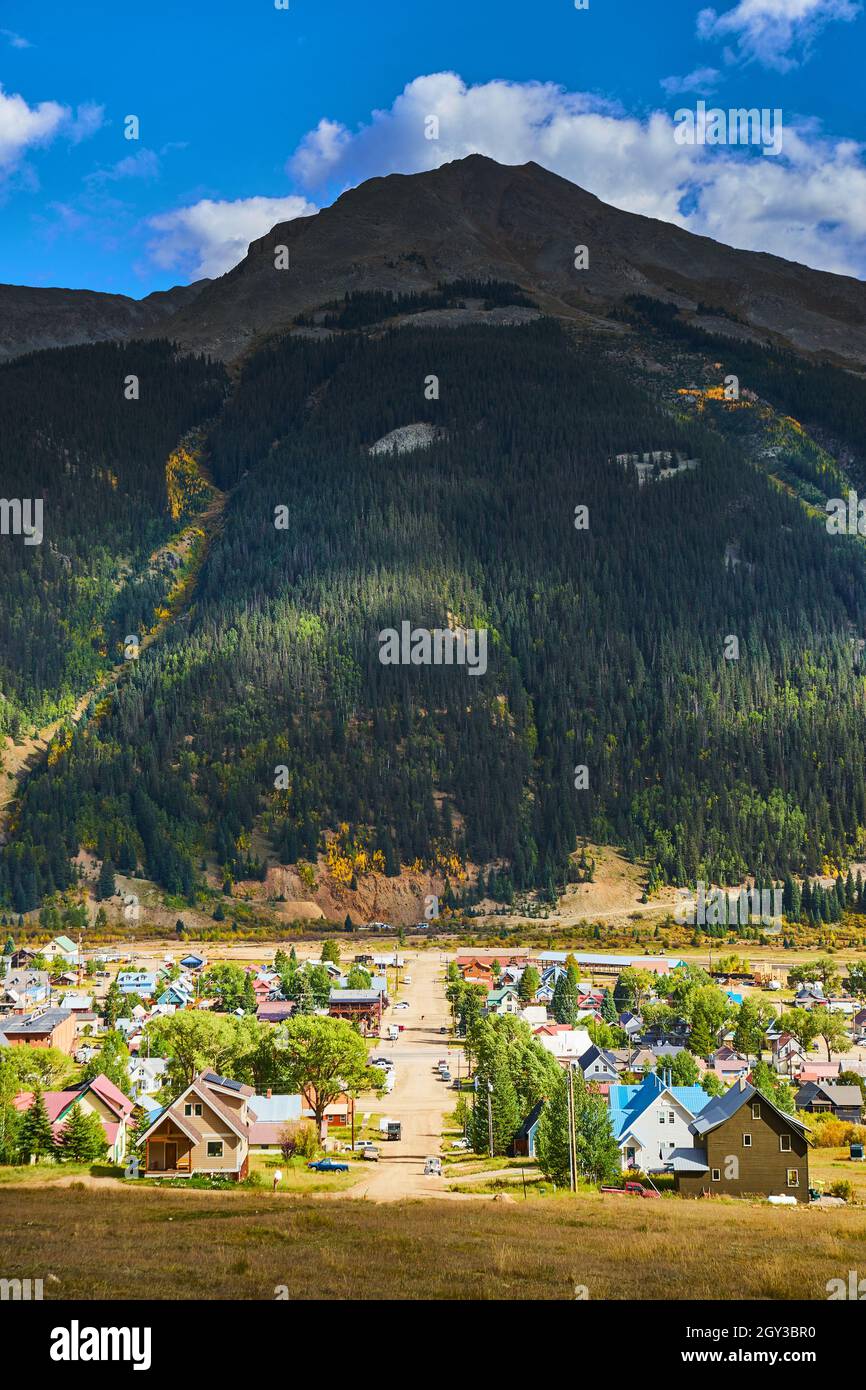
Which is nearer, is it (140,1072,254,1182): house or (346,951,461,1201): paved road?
(346,951,461,1201): paved road

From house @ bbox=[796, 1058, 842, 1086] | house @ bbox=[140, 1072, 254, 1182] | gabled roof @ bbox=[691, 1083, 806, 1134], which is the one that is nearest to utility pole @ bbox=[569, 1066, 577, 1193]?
gabled roof @ bbox=[691, 1083, 806, 1134]

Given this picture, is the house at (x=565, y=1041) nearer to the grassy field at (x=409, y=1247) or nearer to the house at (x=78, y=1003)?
the house at (x=78, y=1003)

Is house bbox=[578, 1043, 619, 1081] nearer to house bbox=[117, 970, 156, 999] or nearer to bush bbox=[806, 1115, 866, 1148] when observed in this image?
bush bbox=[806, 1115, 866, 1148]

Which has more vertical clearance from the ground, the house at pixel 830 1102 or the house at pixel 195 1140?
the house at pixel 195 1140

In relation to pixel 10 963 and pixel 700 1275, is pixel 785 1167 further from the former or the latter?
pixel 10 963

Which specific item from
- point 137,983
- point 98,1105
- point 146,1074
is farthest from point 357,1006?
point 98,1105

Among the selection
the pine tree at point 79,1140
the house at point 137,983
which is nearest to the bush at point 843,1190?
the pine tree at point 79,1140
